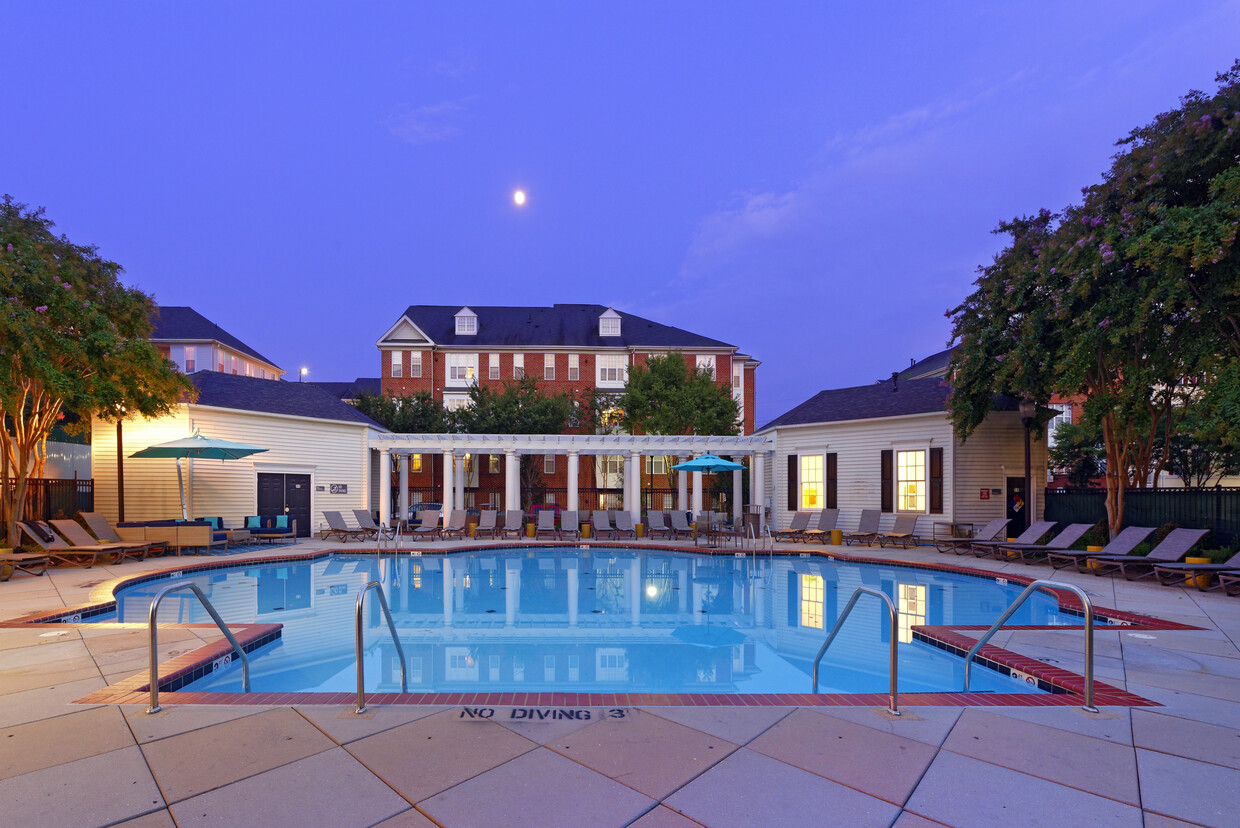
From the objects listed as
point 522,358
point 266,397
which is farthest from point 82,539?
point 522,358

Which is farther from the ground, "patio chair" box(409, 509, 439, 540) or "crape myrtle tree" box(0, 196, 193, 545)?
"crape myrtle tree" box(0, 196, 193, 545)

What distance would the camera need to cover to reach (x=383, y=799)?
3.10 m

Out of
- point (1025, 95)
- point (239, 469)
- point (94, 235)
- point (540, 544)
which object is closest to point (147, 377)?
point (239, 469)

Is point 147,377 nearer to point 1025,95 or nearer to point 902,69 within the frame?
point 1025,95

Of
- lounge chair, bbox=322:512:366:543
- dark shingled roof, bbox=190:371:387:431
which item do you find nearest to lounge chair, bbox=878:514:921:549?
lounge chair, bbox=322:512:366:543

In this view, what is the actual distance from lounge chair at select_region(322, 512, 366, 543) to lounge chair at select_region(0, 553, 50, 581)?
6676mm

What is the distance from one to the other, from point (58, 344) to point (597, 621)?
1198 cm

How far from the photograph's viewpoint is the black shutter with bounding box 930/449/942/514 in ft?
57.1

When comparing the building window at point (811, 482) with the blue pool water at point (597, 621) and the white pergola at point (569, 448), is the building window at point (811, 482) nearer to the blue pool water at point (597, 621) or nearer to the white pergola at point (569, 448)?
the white pergola at point (569, 448)

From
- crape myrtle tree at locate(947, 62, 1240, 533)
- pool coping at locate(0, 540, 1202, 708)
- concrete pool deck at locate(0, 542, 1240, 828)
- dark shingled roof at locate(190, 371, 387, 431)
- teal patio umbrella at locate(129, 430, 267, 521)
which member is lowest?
pool coping at locate(0, 540, 1202, 708)

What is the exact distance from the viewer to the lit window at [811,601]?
9.05 meters

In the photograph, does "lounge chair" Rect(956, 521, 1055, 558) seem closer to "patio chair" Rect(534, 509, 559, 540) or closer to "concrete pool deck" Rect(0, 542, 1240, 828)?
"concrete pool deck" Rect(0, 542, 1240, 828)

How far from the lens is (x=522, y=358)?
1379 inches

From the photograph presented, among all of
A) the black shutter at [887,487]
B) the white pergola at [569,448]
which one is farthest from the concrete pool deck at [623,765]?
the white pergola at [569,448]
